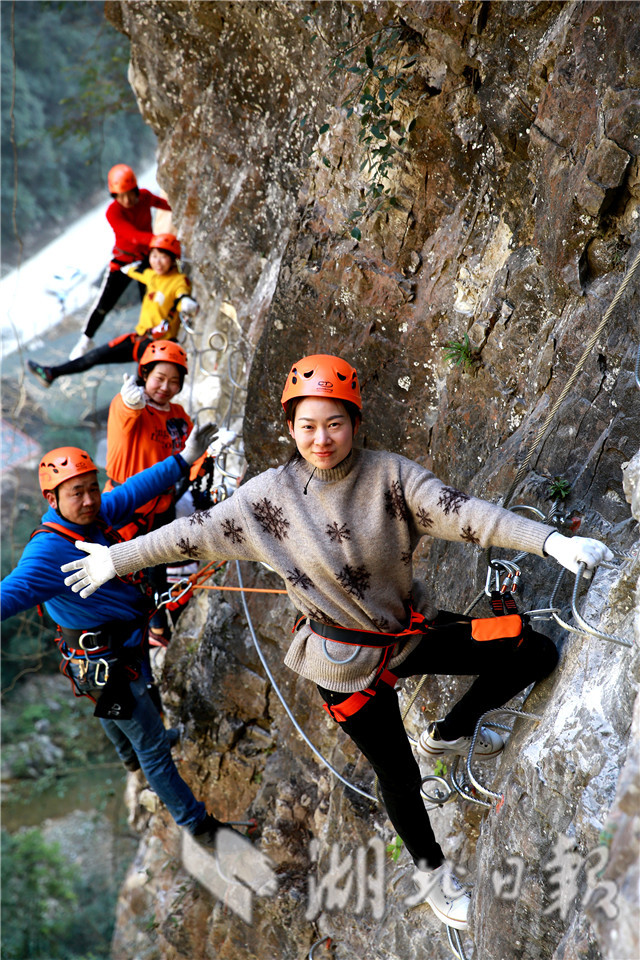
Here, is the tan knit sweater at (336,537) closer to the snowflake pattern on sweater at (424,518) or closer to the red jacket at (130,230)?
the snowflake pattern on sweater at (424,518)

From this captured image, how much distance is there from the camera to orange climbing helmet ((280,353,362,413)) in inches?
89.7

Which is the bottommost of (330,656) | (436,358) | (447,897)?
(447,897)

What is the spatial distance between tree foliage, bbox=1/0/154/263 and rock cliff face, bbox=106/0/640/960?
1092cm

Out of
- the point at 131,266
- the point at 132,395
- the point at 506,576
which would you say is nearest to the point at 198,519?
the point at 506,576

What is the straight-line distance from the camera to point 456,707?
265 cm

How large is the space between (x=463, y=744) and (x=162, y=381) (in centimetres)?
240

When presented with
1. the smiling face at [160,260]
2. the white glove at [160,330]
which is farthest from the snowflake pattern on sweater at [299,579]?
the smiling face at [160,260]

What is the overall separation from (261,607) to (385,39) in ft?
10.0

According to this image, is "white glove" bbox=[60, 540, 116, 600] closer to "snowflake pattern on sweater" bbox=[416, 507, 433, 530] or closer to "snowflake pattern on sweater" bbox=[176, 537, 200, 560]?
"snowflake pattern on sweater" bbox=[176, 537, 200, 560]

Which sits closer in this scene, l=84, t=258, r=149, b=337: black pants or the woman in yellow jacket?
the woman in yellow jacket

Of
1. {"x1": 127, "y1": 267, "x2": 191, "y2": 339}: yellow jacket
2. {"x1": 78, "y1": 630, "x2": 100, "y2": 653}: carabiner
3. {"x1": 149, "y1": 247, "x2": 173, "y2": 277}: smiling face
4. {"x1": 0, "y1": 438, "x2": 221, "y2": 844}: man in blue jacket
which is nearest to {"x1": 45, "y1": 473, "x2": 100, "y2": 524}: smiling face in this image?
{"x1": 0, "y1": 438, "x2": 221, "y2": 844}: man in blue jacket

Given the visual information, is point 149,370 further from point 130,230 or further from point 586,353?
point 586,353

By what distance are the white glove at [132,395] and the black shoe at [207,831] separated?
2184 millimetres

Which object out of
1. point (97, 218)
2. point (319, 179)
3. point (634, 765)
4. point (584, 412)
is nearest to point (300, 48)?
point (319, 179)
